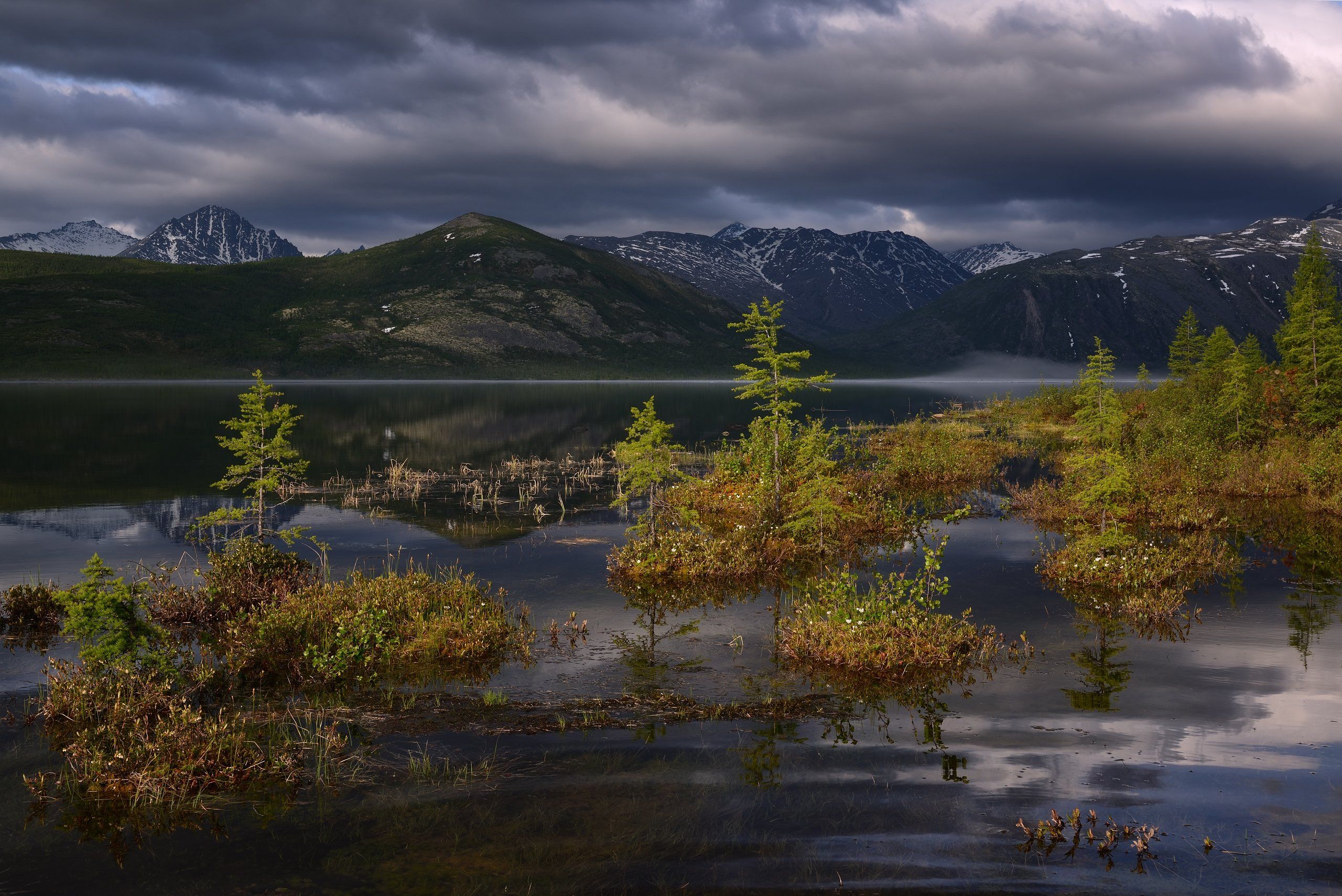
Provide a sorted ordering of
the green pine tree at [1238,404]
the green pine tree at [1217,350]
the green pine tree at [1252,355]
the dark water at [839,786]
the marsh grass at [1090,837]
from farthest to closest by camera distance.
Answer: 1. the green pine tree at [1217,350]
2. the green pine tree at [1252,355]
3. the green pine tree at [1238,404]
4. the marsh grass at [1090,837]
5. the dark water at [839,786]

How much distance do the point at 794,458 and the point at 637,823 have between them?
70.3ft

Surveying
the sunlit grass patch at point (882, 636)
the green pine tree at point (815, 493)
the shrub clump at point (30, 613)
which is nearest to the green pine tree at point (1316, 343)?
the green pine tree at point (815, 493)

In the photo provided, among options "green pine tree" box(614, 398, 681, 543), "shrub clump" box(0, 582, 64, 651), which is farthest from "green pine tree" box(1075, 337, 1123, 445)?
"shrub clump" box(0, 582, 64, 651)

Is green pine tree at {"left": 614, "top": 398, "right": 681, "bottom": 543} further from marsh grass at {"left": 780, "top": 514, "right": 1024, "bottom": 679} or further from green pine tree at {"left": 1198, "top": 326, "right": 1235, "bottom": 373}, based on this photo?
green pine tree at {"left": 1198, "top": 326, "right": 1235, "bottom": 373}

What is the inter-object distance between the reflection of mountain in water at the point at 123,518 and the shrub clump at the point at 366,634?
1302 cm

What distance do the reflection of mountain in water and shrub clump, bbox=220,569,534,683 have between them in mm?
13017

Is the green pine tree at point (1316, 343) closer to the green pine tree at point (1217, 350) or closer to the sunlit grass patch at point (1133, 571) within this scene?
the green pine tree at point (1217, 350)

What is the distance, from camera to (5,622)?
55.5 ft

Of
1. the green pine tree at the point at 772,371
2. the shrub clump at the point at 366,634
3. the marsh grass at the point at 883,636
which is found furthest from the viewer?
the green pine tree at the point at 772,371

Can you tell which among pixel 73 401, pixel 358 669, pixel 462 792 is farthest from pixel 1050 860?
pixel 73 401

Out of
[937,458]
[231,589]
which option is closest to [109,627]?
[231,589]

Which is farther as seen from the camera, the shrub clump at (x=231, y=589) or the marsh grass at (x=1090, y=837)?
the shrub clump at (x=231, y=589)

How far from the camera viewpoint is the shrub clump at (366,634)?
1405cm

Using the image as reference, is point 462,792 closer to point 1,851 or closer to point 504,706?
point 504,706
